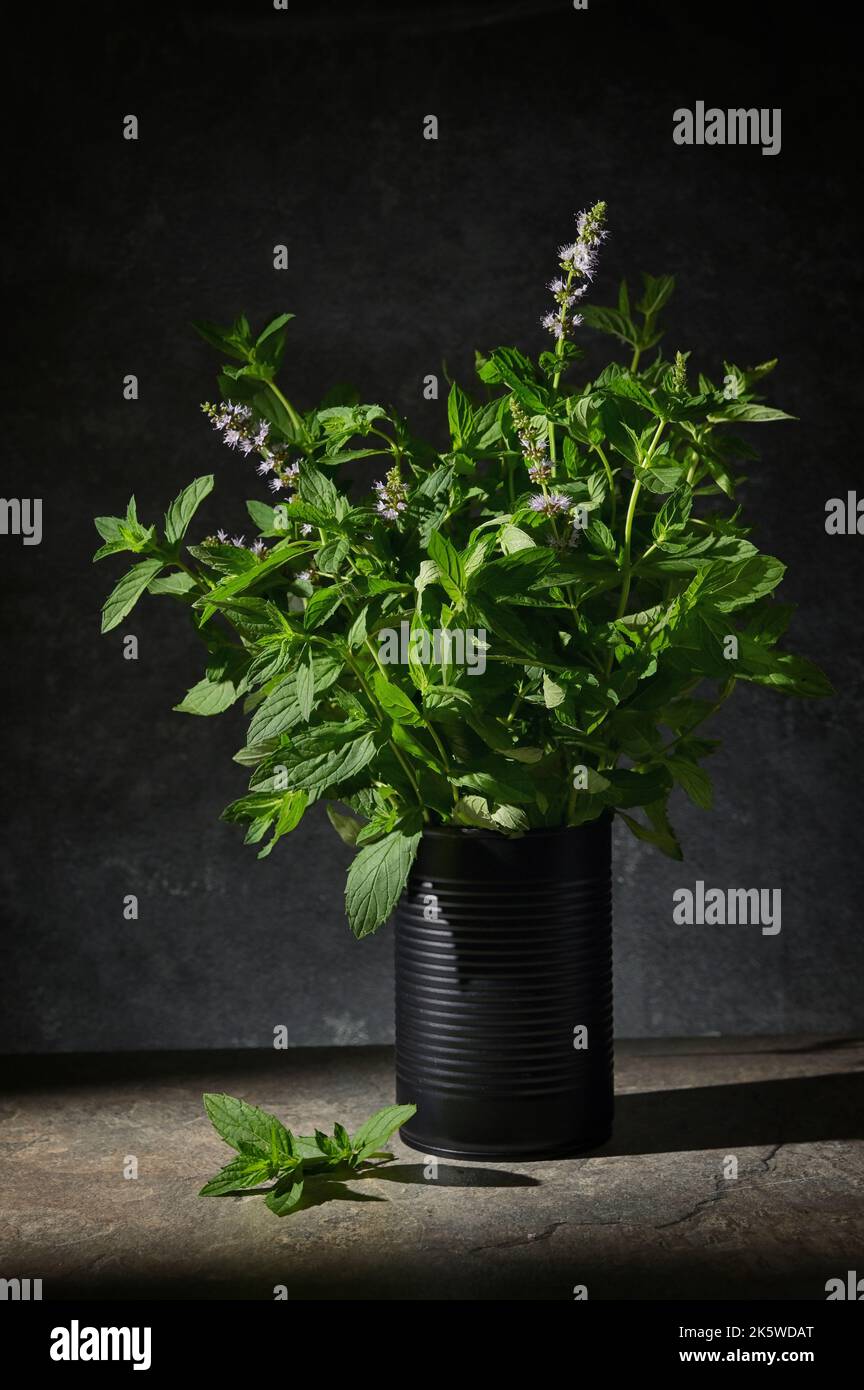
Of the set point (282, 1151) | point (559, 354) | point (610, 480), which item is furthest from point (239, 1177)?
point (559, 354)

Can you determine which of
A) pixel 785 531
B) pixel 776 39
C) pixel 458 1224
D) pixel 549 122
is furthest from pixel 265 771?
pixel 776 39

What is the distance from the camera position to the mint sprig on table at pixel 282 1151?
1.43m

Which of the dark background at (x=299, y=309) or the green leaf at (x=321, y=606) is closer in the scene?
the green leaf at (x=321, y=606)

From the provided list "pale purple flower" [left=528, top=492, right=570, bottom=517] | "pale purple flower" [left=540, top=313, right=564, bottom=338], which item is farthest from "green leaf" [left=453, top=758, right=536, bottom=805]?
"pale purple flower" [left=540, top=313, right=564, bottom=338]

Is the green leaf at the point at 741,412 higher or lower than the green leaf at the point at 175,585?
higher

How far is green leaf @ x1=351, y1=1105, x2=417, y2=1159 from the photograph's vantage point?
1478mm

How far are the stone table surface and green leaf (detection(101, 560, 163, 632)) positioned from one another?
22.4 inches

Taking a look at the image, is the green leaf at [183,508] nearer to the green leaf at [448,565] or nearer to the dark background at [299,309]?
the green leaf at [448,565]

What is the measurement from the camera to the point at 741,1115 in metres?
1.69

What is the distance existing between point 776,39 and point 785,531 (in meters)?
0.66

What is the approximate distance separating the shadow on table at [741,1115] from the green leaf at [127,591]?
2.45 ft

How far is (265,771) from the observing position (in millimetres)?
1509

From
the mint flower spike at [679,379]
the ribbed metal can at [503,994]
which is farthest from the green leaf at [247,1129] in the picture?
the mint flower spike at [679,379]

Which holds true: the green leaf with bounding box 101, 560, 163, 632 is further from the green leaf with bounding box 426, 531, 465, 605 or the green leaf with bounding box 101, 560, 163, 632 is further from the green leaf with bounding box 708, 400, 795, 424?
the green leaf with bounding box 708, 400, 795, 424
